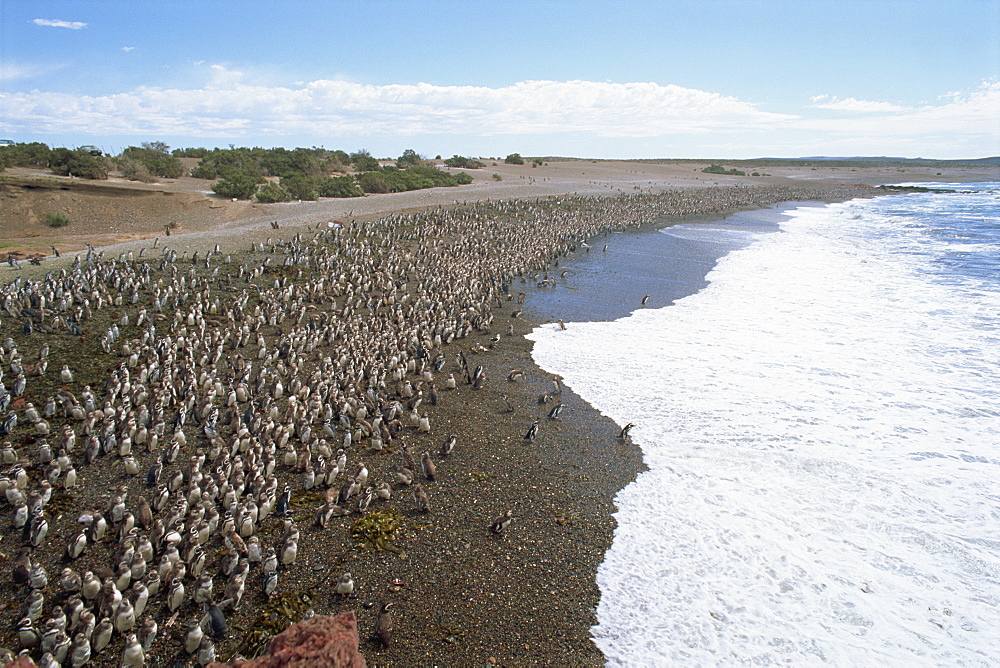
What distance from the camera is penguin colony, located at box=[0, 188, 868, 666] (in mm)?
6613

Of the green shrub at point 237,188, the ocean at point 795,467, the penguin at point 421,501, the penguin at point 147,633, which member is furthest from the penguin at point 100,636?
the green shrub at point 237,188

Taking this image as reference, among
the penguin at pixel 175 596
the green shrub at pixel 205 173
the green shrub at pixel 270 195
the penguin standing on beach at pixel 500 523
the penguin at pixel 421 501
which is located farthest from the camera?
the green shrub at pixel 205 173

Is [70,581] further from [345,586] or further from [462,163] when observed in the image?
[462,163]

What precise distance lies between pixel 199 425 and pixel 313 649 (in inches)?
296

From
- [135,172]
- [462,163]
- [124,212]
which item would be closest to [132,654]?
[124,212]

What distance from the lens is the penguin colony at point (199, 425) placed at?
6.61 metres

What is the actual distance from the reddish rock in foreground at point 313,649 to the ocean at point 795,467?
10.7ft

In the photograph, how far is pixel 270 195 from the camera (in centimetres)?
3547

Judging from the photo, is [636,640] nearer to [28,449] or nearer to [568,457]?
[568,457]

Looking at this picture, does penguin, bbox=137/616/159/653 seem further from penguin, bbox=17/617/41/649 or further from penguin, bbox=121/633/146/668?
penguin, bbox=17/617/41/649

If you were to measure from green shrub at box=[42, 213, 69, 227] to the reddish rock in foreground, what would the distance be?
30.5m

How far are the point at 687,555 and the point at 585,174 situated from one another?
84.1m

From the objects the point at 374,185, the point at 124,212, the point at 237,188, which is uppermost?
the point at 374,185

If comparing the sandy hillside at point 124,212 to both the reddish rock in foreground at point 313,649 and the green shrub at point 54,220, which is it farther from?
the reddish rock in foreground at point 313,649
